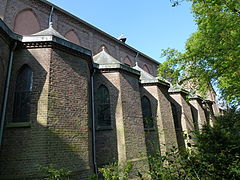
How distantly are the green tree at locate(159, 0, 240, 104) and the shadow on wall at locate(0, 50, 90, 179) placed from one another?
23.3 ft

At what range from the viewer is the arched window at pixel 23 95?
23.4ft

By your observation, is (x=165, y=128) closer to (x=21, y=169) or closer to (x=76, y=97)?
(x=76, y=97)

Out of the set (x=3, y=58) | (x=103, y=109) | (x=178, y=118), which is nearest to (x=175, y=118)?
(x=178, y=118)

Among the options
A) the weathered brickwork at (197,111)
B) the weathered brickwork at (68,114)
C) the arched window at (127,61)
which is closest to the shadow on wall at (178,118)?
the weathered brickwork at (197,111)

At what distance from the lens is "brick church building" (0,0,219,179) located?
655cm

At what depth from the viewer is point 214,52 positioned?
28.9 ft

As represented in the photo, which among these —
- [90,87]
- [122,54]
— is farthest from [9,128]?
[122,54]

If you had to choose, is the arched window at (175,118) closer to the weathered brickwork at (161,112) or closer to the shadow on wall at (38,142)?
the weathered brickwork at (161,112)

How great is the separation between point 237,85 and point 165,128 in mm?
5812

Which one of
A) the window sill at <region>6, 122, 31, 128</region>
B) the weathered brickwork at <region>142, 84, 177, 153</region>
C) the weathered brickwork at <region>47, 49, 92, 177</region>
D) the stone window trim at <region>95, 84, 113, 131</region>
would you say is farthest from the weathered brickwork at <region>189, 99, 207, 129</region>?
the window sill at <region>6, 122, 31, 128</region>

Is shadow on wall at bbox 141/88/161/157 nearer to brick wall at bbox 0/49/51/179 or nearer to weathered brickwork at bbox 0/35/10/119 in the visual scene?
brick wall at bbox 0/49/51/179

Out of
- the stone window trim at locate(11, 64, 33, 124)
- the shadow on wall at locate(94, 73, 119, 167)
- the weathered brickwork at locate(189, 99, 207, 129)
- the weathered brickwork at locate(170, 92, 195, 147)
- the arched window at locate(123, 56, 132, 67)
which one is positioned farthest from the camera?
the arched window at locate(123, 56, 132, 67)

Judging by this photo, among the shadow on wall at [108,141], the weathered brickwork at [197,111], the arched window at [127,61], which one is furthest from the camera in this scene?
the arched window at [127,61]

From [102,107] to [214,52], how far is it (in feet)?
21.9
